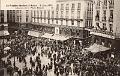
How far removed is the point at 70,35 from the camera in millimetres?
7266

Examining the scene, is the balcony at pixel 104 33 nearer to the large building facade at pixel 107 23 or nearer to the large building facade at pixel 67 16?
the large building facade at pixel 107 23

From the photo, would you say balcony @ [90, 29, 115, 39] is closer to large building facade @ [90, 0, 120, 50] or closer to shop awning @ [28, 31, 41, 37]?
large building facade @ [90, 0, 120, 50]

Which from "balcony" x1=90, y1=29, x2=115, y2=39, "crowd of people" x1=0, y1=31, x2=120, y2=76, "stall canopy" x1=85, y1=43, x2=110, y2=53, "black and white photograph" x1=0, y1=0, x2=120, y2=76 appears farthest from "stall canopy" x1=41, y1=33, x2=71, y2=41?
"balcony" x1=90, y1=29, x2=115, y2=39

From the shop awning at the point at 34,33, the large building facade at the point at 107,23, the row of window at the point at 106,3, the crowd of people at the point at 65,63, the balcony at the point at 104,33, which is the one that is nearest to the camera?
the large building facade at the point at 107,23

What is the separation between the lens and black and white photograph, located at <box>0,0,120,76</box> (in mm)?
6879

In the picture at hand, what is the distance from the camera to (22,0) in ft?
24.0

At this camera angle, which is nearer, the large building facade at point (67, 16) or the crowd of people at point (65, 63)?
the crowd of people at point (65, 63)

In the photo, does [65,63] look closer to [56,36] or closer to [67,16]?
[56,36]

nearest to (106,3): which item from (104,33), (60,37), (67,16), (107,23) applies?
(107,23)

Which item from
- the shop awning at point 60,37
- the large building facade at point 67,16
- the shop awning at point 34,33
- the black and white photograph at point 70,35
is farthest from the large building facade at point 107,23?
the shop awning at point 34,33

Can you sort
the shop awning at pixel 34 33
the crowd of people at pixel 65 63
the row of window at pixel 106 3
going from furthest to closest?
the shop awning at pixel 34 33 < the row of window at pixel 106 3 < the crowd of people at pixel 65 63

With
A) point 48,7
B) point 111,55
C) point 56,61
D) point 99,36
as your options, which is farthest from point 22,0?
point 111,55

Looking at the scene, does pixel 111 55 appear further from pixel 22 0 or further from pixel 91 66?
pixel 22 0

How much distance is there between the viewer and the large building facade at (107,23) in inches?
265
